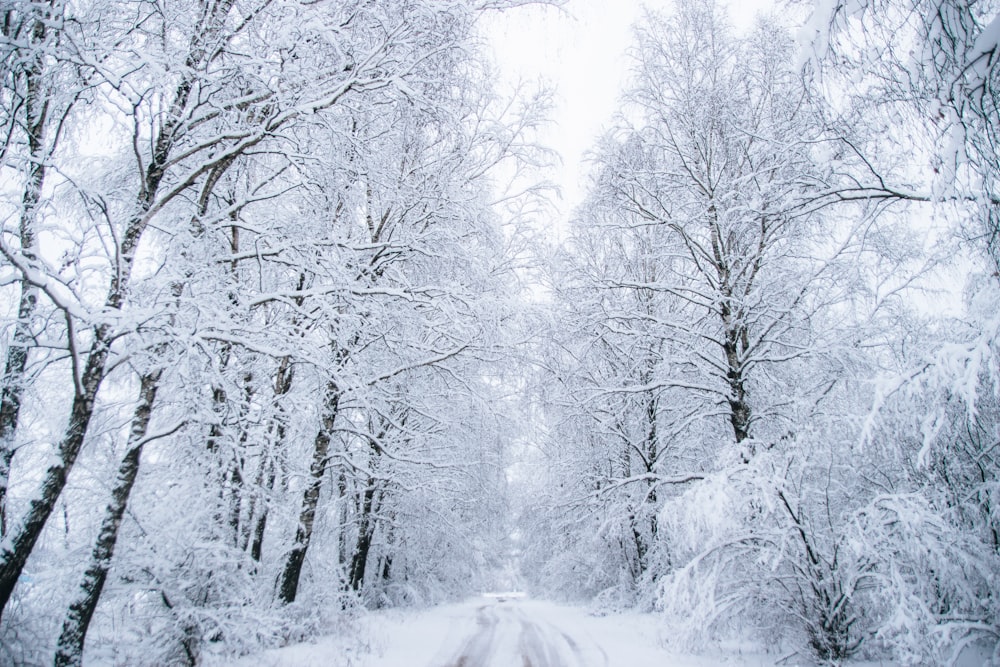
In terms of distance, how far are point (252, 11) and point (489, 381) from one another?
6632 millimetres

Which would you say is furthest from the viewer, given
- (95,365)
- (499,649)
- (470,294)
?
→ (499,649)

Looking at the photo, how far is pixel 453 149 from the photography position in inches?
281

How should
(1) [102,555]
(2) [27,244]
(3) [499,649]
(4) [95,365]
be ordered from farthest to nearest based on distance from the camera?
(3) [499,649] → (1) [102,555] → (4) [95,365] → (2) [27,244]

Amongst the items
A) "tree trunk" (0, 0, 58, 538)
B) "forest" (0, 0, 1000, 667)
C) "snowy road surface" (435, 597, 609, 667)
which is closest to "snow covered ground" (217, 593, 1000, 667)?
"snowy road surface" (435, 597, 609, 667)

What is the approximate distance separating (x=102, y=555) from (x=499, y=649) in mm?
6897

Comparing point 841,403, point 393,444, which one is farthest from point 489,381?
point 841,403

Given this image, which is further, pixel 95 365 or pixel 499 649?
pixel 499 649

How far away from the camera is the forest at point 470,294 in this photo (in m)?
→ 3.03

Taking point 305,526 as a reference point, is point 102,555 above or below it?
above

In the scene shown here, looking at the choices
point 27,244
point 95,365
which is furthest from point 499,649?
point 27,244

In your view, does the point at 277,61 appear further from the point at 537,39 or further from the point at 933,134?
the point at 933,134

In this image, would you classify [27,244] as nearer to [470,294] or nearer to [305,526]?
[470,294]

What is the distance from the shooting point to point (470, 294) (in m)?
6.13

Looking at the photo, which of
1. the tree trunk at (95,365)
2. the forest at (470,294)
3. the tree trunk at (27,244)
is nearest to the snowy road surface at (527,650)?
the forest at (470,294)
